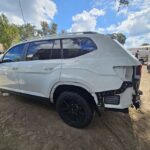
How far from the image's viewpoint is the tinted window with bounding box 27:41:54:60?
440cm

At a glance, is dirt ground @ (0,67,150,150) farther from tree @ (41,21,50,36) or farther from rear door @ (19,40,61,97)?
tree @ (41,21,50,36)

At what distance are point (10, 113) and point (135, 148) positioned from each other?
3103 mm

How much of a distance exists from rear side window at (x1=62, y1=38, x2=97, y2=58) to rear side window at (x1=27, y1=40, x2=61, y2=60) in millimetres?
195

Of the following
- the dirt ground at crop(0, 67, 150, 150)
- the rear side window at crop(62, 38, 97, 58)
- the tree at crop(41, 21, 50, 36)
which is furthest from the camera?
the tree at crop(41, 21, 50, 36)

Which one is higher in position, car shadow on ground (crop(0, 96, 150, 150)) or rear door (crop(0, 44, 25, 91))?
rear door (crop(0, 44, 25, 91))

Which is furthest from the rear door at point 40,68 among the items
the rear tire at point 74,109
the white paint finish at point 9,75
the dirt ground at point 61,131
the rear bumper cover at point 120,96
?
the rear bumper cover at point 120,96

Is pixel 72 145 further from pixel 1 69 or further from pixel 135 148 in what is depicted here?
pixel 1 69

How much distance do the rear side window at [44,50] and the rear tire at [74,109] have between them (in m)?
0.94

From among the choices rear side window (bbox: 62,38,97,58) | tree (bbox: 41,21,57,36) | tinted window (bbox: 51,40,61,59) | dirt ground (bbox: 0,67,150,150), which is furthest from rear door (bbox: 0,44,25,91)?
tree (bbox: 41,21,57,36)

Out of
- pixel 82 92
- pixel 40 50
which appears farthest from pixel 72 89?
pixel 40 50

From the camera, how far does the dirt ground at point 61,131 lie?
3.66m

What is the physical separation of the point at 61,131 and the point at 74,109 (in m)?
0.55

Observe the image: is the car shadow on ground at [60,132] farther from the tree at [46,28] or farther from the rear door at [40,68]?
the tree at [46,28]

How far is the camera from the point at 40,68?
441 cm
